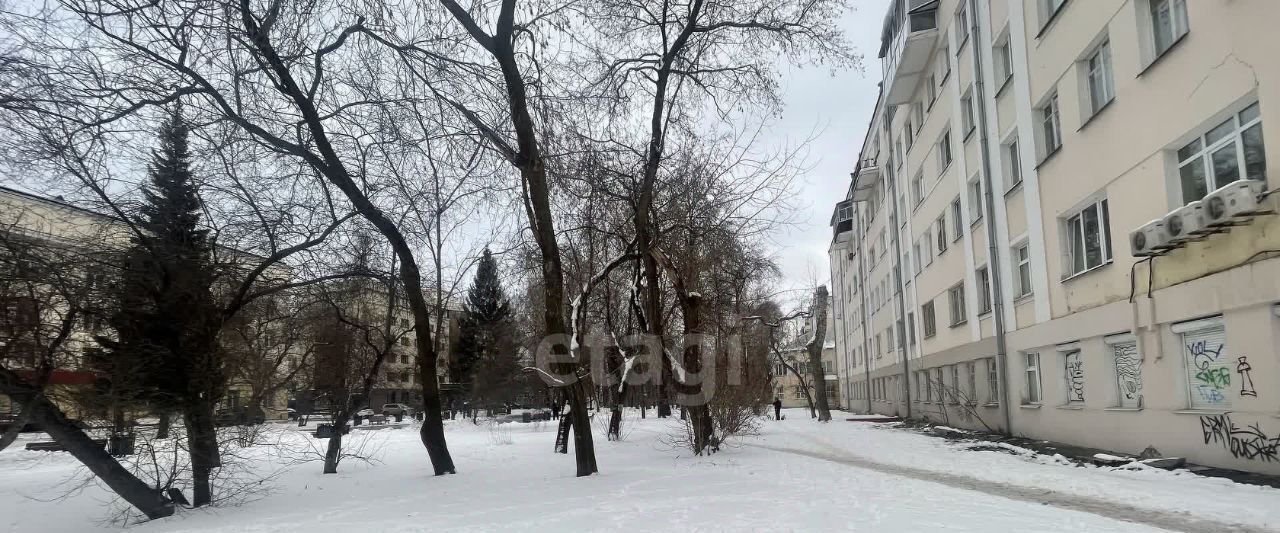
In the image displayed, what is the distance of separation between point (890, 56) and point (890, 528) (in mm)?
24860

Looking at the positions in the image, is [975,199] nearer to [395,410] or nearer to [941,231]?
[941,231]

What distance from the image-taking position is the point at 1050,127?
16.0 m

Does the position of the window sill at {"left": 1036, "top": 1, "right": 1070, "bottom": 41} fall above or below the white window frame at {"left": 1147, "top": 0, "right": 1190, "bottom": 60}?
above

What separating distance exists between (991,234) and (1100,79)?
5.92 metres

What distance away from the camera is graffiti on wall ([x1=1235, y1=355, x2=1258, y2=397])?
970 cm

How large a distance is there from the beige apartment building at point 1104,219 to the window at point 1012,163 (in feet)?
0.14

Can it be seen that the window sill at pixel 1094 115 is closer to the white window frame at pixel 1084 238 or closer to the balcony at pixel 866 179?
the white window frame at pixel 1084 238

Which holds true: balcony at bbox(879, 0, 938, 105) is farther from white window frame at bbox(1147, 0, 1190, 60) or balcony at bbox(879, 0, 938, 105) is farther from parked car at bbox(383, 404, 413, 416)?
parked car at bbox(383, 404, 413, 416)

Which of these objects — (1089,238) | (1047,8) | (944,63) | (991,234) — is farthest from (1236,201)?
(944,63)

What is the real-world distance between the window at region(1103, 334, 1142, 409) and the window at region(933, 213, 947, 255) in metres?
11.2

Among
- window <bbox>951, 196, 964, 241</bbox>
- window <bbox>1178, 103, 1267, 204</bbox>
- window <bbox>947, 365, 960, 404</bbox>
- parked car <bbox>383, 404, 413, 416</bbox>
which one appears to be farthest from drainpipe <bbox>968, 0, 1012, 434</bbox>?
parked car <bbox>383, 404, 413, 416</bbox>

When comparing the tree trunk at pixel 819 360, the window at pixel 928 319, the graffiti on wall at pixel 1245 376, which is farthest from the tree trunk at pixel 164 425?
the tree trunk at pixel 819 360

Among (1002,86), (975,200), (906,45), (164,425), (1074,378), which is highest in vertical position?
(906,45)

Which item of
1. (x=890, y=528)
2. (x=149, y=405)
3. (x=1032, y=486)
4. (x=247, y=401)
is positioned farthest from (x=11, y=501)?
(x=1032, y=486)
